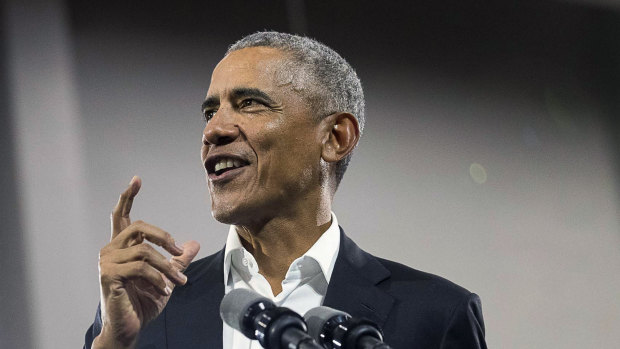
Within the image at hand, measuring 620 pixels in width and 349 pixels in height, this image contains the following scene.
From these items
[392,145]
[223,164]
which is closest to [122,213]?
A: [223,164]

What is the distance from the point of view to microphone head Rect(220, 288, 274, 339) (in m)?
1.17

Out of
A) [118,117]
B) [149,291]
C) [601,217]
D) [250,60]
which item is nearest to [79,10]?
[118,117]

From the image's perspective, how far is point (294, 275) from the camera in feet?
6.30

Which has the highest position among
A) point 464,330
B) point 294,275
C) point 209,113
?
point 209,113

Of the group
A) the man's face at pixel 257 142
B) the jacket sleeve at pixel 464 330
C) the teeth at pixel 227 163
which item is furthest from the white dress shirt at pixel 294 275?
the jacket sleeve at pixel 464 330

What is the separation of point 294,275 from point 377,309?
0.69 feet

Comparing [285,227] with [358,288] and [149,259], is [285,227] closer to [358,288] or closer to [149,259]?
[358,288]

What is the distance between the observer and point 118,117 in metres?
2.61

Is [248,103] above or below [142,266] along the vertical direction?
above

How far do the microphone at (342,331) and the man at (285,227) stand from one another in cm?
54

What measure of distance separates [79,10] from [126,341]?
1372 mm

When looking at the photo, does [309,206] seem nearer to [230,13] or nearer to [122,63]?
[122,63]

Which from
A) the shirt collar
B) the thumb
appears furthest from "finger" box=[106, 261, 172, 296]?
the shirt collar

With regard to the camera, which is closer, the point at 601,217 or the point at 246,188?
the point at 246,188
